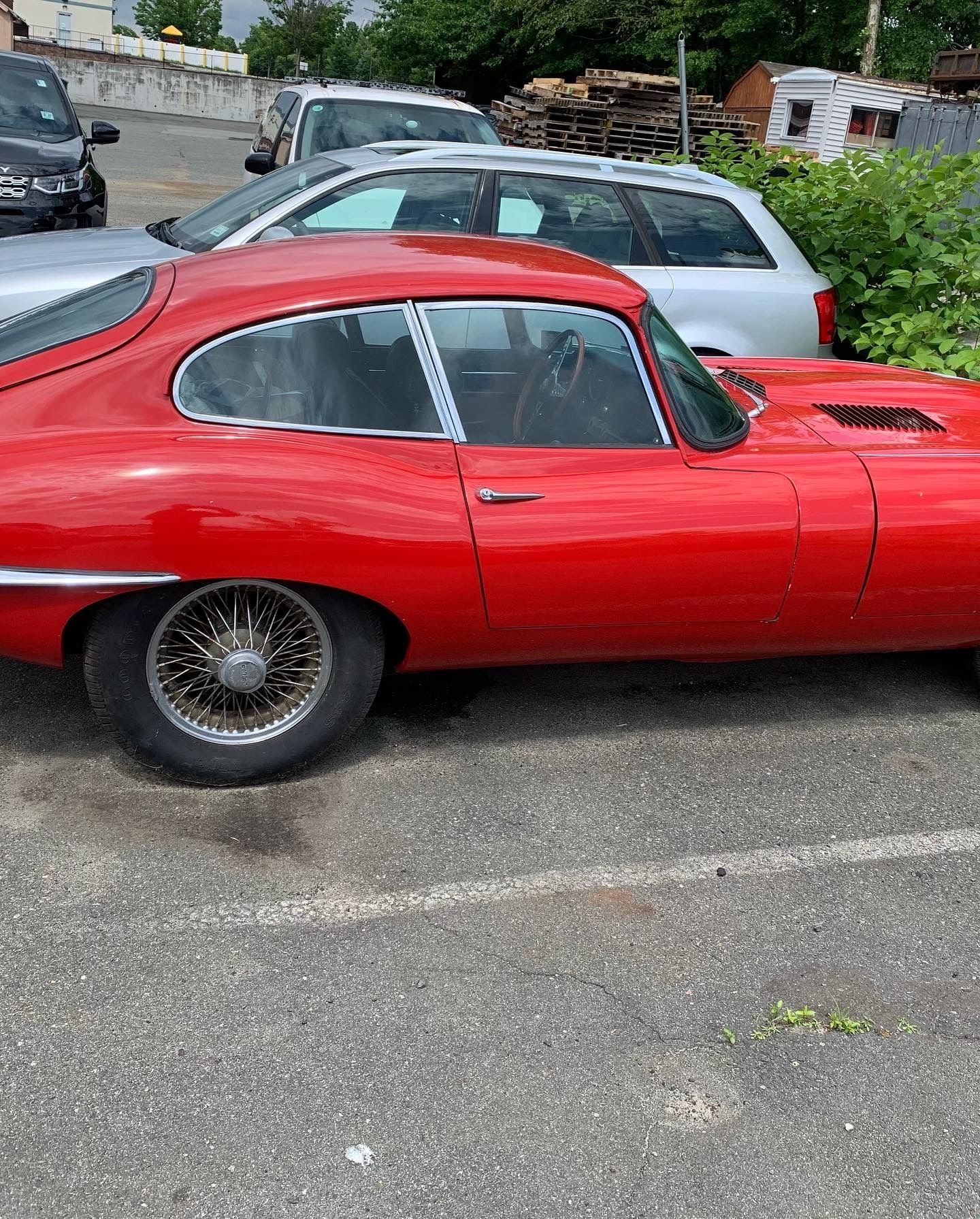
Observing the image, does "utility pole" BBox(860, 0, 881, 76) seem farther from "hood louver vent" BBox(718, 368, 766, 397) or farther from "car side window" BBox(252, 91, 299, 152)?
"hood louver vent" BBox(718, 368, 766, 397)

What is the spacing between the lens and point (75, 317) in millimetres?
3750

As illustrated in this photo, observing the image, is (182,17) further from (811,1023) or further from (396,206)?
(811,1023)

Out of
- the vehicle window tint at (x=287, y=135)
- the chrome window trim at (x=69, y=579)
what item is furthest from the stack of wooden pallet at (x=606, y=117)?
the chrome window trim at (x=69, y=579)

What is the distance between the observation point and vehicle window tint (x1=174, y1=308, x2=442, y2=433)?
3.36 meters

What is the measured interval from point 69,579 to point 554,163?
4492 millimetres

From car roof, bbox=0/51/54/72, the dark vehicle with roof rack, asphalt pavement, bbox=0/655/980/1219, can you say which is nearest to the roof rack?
the dark vehicle with roof rack

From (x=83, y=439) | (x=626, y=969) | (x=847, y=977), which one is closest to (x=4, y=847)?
(x=83, y=439)

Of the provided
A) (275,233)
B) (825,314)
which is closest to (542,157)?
(275,233)

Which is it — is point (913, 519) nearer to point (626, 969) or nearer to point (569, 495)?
point (569, 495)

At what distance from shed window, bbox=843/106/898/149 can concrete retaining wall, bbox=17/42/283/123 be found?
22886 millimetres

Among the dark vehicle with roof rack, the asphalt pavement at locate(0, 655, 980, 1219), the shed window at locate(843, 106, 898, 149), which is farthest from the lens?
the shed window at locate(843, 106, 898, 149)

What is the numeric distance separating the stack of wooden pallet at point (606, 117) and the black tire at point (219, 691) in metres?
16.2

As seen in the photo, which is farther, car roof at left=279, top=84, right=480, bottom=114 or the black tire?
car roof at left=279, top=84, right=480, bottom=114

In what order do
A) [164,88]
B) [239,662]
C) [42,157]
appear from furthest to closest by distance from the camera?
[164,88] → [42,157] → [239,662]
